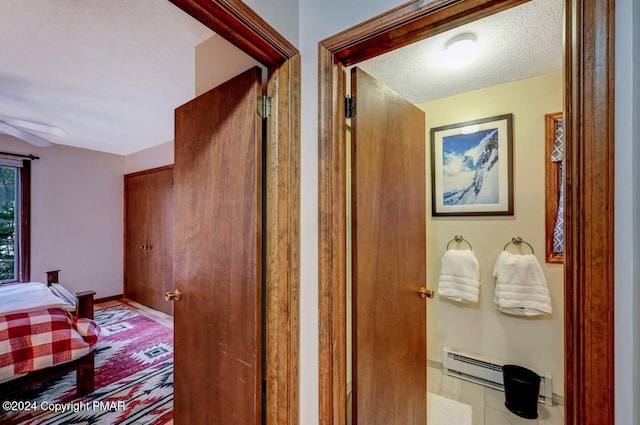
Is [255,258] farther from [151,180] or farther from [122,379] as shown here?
[151,180]

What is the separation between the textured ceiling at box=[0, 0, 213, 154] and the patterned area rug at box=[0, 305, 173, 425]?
7.65 ft

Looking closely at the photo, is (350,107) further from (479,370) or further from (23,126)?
(23,126)

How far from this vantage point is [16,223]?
363cm

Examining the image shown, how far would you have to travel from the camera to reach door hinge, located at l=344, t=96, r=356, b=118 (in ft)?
3.76

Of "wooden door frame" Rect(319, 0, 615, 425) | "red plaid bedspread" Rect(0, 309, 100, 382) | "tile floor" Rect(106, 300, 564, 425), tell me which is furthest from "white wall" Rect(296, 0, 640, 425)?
"red plaid bedspread" Rect(0, 309, 100, 382)

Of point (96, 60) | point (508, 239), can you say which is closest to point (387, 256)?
point (508, 239)

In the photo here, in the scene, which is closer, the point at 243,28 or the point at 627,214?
the point at 627,214

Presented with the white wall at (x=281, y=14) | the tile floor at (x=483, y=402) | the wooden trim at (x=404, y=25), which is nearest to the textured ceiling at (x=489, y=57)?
the wooden trim at (x=404, y=25)

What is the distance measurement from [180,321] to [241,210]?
834mm

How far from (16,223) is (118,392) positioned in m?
3.09

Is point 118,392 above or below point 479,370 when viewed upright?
below

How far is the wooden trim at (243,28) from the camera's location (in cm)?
84

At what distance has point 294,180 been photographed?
1.13 m

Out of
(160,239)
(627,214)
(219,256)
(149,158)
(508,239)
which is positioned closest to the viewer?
(627,214)
